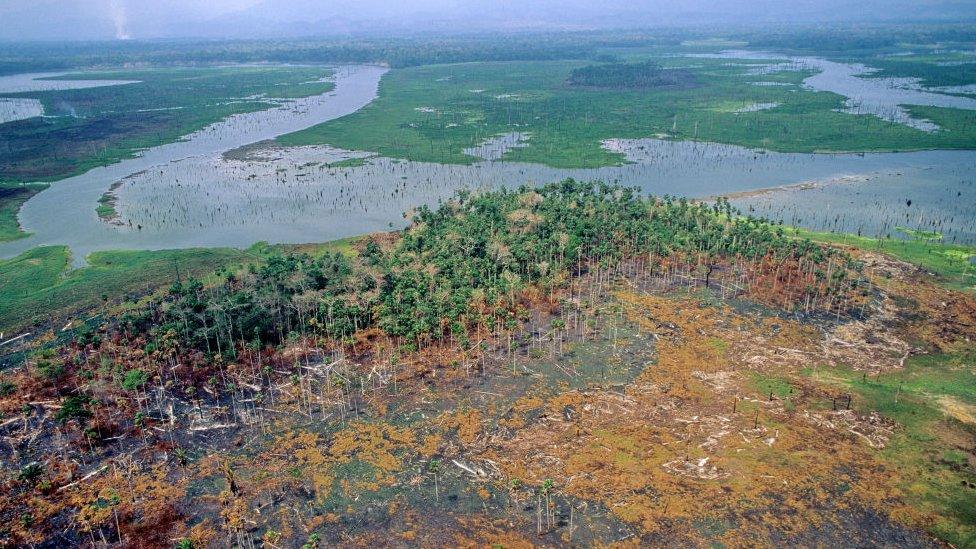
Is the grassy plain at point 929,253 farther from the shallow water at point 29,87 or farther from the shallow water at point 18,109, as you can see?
the shallow water at point 29,87

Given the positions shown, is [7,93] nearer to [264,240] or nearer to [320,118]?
[320,118]

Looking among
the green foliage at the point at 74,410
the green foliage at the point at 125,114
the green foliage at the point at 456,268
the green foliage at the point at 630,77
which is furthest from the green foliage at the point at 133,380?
the green foliage at the point at 630,77

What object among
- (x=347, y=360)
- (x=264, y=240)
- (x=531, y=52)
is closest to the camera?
(x=347, y=360)

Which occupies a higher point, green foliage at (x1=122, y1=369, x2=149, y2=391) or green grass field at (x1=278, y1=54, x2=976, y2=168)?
green grass field at (x1=278, y1=54, x2=976, y2=168)

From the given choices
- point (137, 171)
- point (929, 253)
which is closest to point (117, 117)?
point (137, 171)

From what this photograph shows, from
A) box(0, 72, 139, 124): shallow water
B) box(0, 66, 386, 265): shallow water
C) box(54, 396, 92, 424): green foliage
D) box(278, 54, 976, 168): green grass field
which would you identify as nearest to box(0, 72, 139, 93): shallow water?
box(0, 72, 139, 124): shallow water

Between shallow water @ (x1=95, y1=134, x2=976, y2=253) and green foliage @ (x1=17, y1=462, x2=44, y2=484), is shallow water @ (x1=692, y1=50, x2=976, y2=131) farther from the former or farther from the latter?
green foliage @ (x1=17, y1=462, x2=44, y2=484)

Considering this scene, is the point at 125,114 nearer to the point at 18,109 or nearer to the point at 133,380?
the point at 18,109

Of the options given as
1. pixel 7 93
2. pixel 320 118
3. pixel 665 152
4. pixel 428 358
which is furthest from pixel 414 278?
pixel 7 93
